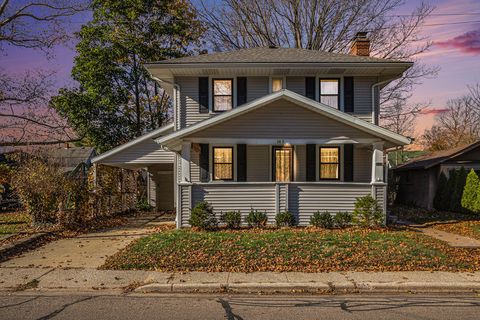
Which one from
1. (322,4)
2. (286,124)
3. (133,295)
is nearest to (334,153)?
(286,124)

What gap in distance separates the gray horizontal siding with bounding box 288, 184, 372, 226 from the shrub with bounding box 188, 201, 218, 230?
9.36 feet

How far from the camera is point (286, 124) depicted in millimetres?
13922

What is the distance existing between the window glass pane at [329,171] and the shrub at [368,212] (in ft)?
7.84

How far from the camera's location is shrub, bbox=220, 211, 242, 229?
13.1 metres

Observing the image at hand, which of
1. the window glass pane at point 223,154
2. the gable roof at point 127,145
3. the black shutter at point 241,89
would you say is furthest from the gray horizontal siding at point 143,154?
the black shutter at point 241,89

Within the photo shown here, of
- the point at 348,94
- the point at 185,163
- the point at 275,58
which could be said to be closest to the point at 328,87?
the point at 348,94

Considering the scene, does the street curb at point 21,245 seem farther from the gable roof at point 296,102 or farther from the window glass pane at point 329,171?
the window glass pane at point 329,171

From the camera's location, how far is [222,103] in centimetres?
1603

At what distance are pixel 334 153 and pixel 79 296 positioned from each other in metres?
11.4

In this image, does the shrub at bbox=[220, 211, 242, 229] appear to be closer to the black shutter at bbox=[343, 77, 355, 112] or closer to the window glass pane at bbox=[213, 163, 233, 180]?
the window glass pane at bbox=[213, 163, 233, 180]

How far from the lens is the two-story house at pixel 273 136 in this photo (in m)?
13.5

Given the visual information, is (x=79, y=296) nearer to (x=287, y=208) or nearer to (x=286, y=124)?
(x=287, y=208)

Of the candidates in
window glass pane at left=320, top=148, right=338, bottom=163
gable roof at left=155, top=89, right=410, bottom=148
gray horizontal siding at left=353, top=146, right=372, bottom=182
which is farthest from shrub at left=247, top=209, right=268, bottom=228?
gray horizontal siding at left=353, top=146, right=372, bottom=182

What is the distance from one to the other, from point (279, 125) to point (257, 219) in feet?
11.3
